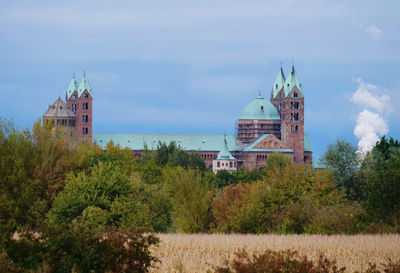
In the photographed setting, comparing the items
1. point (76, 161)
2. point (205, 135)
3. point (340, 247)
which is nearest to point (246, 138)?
point (205, 135)

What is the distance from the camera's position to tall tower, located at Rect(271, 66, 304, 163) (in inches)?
6339

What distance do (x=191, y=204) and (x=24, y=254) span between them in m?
27.8

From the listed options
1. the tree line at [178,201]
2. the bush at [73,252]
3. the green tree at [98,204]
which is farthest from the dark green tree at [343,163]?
the bush at [73,252]

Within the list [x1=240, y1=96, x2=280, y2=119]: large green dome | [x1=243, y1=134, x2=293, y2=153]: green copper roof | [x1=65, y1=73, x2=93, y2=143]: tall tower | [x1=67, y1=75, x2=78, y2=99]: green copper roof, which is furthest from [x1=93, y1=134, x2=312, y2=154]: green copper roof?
[x1=67, y1=75, x2=78, y2=99]: green copper roof

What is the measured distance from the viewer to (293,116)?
6467 inches

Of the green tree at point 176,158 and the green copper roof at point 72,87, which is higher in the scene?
the green copper roof at point 72,87

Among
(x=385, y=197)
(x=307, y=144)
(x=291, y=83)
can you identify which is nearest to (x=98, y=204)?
(x=385, y=197)

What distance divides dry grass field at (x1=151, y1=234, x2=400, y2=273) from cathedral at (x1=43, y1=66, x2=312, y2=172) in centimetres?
12357

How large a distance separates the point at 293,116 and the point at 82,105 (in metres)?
44.8

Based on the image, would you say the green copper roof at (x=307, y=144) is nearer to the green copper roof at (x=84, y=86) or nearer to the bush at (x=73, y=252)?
the green copper roof at (x=84, y=86)

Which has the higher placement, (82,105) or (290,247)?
(82,105)

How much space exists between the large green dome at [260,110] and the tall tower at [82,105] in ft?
109

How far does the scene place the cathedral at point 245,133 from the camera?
158500 mm

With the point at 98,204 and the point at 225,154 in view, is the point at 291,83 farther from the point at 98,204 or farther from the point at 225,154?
the point at 98,204
